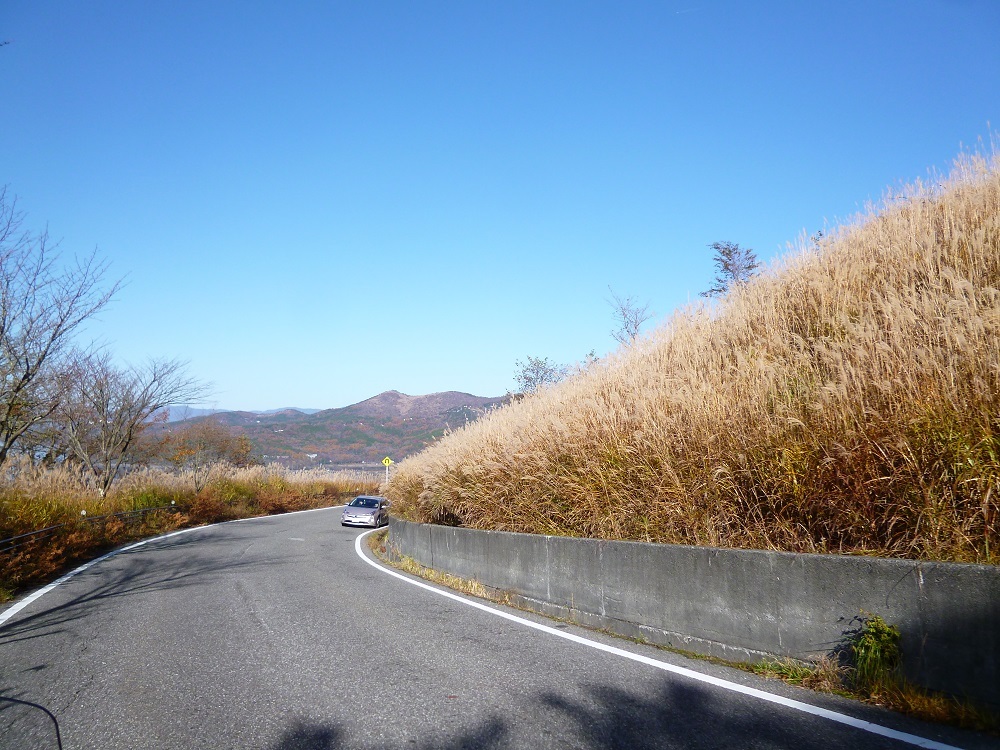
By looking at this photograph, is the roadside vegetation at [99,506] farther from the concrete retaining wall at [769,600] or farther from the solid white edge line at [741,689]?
the concrete retaining wall at [769,600]

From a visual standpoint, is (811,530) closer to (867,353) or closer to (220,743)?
(867,353)

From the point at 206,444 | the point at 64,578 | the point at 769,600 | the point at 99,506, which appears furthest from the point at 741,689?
the point at 206,444

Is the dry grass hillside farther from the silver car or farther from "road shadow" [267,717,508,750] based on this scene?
the silver car

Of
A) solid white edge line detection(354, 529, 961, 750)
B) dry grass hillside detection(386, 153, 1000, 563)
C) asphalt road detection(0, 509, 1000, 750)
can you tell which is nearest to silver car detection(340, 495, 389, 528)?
asphalt road detection(0, 509, 1000, 750)

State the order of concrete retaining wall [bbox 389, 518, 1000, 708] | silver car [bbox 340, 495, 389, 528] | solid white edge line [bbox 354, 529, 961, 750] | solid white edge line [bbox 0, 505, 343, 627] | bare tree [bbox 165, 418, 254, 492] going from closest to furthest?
solid white edge line [bbox 354, 529, 961, 750], concrete retaining wall [bbox 389, 518, 1000, 708], solid white edge line [bbox 0, 505, 343, 627], silver car [bbox 340, 495, 389, 528], bare tree [bbox 165, 418, 254, 492]

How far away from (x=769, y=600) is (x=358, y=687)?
3.21 m

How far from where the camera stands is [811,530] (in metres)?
5.19

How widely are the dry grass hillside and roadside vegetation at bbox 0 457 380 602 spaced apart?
8.63m

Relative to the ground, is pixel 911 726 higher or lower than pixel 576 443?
lower

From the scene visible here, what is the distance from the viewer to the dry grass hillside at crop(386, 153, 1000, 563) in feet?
14.6

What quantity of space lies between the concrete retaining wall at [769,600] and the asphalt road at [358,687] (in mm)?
271

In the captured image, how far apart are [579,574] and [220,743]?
3913 mm

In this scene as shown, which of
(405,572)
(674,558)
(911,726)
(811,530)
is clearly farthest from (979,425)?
(405,572)

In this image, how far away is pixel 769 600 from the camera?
4805 mm
